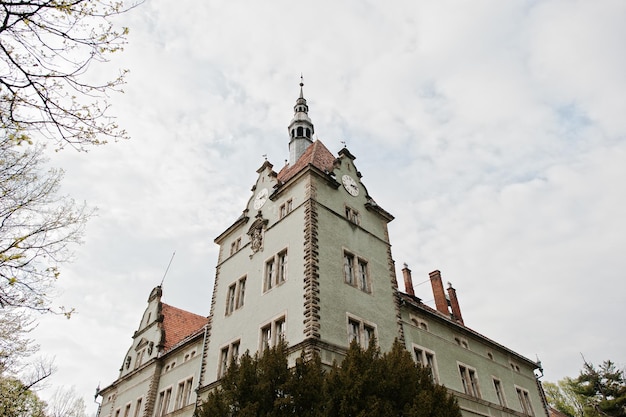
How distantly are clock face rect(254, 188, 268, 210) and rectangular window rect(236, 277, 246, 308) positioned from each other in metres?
4.76

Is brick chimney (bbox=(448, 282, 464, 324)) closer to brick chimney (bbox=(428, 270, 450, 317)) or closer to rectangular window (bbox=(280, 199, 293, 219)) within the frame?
brick chimney (bbox=(428, 270, 450, 317))

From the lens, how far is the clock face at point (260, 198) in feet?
87.7

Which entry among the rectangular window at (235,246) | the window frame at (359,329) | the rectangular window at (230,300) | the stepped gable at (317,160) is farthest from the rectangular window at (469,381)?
the rectangular window at (235,246)

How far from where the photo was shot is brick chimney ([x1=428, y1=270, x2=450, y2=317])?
3266cm

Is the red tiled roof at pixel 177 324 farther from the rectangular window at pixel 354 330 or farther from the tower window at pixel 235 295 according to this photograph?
the rectangular window at pixel 354 330

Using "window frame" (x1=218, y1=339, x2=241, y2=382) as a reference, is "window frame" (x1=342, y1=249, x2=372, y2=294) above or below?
above

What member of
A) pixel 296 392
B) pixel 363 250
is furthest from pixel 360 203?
pixel 296 392

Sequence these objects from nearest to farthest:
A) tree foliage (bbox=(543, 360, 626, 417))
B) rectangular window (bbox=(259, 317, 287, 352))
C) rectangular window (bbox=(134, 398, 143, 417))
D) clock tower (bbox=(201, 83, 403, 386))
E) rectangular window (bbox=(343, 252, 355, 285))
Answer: clock tower (bbox=(201, 83, 403, 386)) → rectangular window (bbox=(259, 317, 287, 352)) → rectangular window (bbox=(343, 252, 355, 285)) → rectangular window (bbox=(134, 398, 143, 417)) → tree foliage (bbox=(543, 360, 626, 417))

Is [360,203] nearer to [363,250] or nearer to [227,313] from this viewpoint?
[363,250]

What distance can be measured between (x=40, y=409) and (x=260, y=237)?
2346cm

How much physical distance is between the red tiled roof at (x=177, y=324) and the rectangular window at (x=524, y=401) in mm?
23841

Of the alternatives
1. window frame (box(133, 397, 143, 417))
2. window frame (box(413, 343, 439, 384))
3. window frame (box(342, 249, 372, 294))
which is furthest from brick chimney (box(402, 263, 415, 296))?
window frame (box(133, 397, 143, 417))

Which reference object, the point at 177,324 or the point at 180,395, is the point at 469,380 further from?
the point at 177,324

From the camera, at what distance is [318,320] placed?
18.2 m
